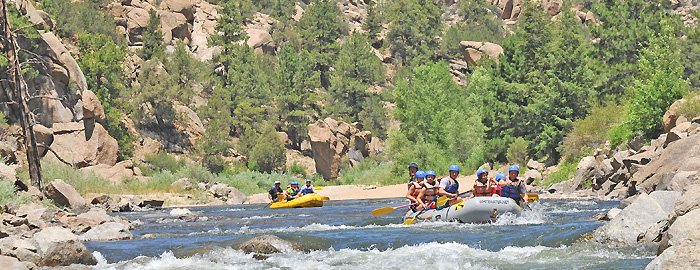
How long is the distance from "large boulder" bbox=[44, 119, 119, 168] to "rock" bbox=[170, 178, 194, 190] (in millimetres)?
5182

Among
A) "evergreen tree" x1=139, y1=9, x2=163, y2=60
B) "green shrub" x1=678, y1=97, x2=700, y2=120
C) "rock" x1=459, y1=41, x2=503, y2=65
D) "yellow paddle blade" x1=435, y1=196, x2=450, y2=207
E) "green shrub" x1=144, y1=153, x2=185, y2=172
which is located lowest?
"green shrub" x1=144, y1=153, x2=185, y2=172

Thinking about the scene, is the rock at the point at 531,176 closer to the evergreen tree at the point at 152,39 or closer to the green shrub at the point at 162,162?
the green shrub at the point at 162,162

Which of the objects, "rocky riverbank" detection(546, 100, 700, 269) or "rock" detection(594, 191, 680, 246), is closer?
"rocky riverbank" detection(546, 100, 700, 269)

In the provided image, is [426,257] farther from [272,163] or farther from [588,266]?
[272,163]

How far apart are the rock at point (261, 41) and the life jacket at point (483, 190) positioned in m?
57.1

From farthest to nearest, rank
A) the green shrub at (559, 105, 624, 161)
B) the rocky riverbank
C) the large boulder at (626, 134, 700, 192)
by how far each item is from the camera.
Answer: the green shrub at (559, 105, 624, 161), the large boulder at (626, 134, 700, 192), the rocky riverbank

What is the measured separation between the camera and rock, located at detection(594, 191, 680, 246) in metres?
11.2

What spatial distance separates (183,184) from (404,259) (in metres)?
31.2

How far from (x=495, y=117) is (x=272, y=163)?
18382 mm

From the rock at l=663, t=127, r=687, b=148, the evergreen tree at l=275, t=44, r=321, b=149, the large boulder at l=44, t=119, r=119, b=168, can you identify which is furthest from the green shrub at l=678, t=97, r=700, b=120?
the evergreen tree at l=275, t=44, r=321, b=149

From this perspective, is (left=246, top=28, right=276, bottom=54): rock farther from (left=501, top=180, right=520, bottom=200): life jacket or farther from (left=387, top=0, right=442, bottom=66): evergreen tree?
(left=501, top=180, right=520, bottom=200): life jacket

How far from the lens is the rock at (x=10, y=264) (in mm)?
8844

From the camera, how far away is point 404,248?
40.1ft

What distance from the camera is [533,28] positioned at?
46750mm
